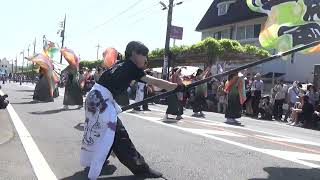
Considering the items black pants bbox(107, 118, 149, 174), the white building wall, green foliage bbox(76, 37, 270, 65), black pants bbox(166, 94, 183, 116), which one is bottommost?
black pants bbox(107, 118, 149, 174)

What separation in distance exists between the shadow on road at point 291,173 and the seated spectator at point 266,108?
14.6 m

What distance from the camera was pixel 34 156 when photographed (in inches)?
339

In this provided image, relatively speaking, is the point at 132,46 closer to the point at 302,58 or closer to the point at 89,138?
the point at 89,138

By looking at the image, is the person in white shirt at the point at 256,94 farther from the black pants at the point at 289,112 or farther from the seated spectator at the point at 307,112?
the seated spectator at the point at 307,112

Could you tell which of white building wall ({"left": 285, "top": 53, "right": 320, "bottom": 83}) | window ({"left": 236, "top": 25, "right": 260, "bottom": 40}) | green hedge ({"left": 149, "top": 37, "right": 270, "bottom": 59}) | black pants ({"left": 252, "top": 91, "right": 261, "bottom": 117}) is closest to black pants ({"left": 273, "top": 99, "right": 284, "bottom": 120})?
black pants ({"left": 252, "top": 91, "right": 261, "bottom": 117})

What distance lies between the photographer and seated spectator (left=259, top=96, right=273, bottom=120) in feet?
74.1

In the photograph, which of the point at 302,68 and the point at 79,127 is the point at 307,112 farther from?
the point at 302,68

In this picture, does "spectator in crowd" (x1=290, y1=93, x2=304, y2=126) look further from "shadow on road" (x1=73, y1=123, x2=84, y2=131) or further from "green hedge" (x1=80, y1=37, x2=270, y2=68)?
"green hedge" (x1=80, y1=37, x2=270, y2=68)

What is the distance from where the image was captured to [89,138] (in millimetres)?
6656

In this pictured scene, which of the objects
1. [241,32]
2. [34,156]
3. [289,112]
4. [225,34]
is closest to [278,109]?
[289,112]

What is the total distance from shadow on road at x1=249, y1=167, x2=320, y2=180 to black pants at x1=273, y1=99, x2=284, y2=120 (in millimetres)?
14538

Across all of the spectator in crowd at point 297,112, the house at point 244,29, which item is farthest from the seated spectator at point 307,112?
the house at point 244,29

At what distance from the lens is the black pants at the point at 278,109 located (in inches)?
882

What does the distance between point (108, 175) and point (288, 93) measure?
1610cm
